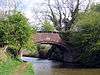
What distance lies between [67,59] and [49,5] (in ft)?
40.4

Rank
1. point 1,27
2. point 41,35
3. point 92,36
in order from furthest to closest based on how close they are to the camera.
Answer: point 41,35 < point 92,36 < point 1,27

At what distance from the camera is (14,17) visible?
44500mm

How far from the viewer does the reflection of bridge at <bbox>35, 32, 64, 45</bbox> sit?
2151 inches

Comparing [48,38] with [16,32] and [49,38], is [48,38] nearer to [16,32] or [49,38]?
[49,38]

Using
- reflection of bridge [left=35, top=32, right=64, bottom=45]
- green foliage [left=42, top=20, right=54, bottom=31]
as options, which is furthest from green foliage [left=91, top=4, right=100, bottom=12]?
green foliage [left=42, top=20, right=54, bottom=31]

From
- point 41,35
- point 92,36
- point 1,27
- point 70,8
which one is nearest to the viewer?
point 1,27

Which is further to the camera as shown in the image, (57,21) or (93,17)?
(57,21)

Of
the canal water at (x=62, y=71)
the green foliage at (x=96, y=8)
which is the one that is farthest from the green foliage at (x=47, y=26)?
the canal water at (x=62, y=71)

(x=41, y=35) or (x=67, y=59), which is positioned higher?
(x=41, y=35)

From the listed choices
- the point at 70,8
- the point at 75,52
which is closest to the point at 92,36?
the point at 75,52

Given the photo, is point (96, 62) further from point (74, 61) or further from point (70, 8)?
point (70, 8)

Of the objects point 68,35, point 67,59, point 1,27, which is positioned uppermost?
point 1,27

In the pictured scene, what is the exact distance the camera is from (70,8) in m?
63.4

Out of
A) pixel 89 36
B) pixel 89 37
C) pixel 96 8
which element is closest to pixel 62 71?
pixel 89 37
